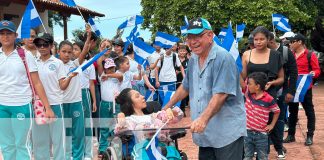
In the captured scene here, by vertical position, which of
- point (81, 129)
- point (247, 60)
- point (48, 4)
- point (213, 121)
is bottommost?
point (81, 129)

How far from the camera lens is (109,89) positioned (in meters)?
6.64

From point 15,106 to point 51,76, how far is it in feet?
2.02

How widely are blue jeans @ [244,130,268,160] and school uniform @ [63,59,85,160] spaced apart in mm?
2082

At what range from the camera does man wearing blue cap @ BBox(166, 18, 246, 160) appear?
3.68 meters

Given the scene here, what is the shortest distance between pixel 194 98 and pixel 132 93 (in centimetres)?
118

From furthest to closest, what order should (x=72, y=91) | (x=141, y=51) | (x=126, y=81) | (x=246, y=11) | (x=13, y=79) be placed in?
(x=246, y=11) < (x=141, y=51) < (x=126, y=81) < (x=72, y=91) < (x=13, y=79)

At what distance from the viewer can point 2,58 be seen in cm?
498

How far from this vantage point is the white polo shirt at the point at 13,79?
495cm

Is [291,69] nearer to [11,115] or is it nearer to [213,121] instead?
[213,121]

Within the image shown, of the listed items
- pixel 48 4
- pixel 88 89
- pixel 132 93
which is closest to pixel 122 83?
pixel 88 89

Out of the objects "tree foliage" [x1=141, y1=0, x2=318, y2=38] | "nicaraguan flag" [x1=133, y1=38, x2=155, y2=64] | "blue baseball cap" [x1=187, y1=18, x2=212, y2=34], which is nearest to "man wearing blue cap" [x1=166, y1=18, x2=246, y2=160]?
"blue baseball cap" [x1=187, y1=18, x2=212, y2=34]

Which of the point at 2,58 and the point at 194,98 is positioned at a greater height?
the point at 2,58

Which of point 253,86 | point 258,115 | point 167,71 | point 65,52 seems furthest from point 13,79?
point 167,71

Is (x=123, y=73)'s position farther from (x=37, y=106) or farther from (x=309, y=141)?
(x=309, y=141)
